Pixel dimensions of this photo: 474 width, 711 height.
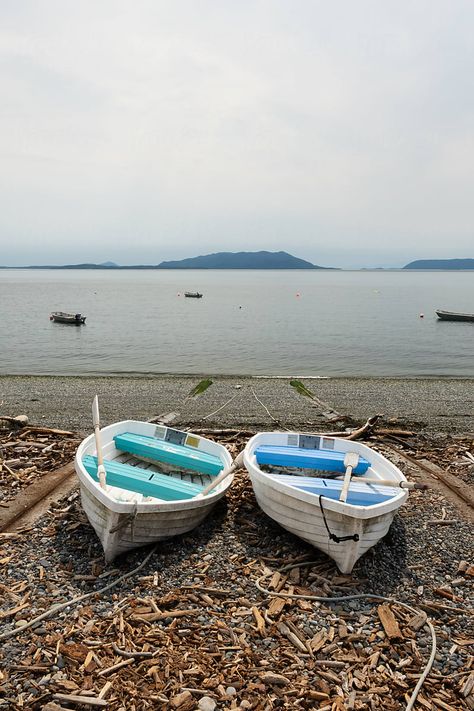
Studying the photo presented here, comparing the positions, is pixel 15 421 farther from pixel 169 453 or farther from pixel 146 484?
pixel 146 484

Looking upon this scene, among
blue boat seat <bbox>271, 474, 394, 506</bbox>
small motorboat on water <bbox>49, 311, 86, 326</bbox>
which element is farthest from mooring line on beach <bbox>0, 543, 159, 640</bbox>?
small motorboat on water <bbox>49, 311, 86, 326</bbox>

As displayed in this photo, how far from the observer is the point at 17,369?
106 ft

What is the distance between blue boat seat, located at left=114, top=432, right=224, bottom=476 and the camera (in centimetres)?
985

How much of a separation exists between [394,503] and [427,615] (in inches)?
60.9

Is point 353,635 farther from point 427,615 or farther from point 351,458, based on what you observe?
point 351,458

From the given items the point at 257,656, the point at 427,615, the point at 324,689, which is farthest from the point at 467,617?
the point at 257,656

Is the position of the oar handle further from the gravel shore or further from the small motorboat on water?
the small motorboat on water

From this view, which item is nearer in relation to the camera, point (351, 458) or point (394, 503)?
point (394, 503)

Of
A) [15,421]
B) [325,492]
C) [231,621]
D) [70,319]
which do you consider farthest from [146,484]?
[70,319]

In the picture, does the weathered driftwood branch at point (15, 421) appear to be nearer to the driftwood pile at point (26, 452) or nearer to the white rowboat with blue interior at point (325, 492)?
the driftwood pile at point (26, 452)

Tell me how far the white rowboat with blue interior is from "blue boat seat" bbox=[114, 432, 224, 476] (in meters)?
0.92

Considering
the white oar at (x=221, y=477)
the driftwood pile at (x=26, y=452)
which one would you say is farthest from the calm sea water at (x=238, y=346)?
the white oar at (x=221, y=477)

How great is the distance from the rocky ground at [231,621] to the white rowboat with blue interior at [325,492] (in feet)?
1.57

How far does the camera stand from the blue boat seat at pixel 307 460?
31.7ft
